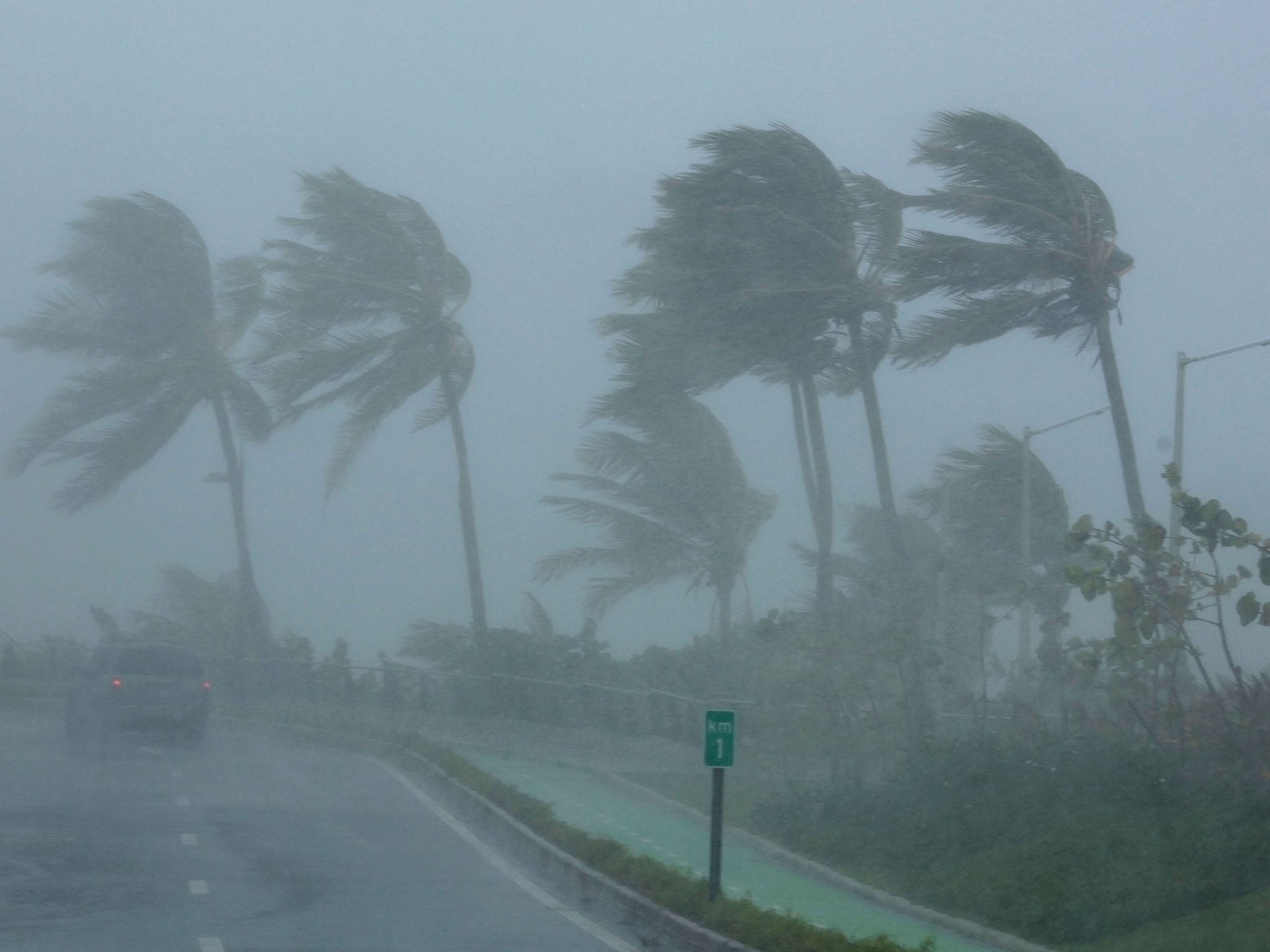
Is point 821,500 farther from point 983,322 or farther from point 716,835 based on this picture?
point 716,835

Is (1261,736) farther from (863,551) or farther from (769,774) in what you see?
(863,551)

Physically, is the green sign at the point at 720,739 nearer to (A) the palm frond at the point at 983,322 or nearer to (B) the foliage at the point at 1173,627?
(B) the foliage at the point at 1173,627

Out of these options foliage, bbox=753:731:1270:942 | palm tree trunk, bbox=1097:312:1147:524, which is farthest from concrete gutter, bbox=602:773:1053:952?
palm tree trunk, bbox=1097:312:1147:524

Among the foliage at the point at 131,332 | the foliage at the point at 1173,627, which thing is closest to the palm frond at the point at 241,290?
the foliage at the point at 131,332

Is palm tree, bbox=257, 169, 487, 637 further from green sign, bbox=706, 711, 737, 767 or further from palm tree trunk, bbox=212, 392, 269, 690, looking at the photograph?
green sign, bbox=706, 711, 737, 767

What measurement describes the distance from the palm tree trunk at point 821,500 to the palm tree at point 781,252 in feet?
6.86

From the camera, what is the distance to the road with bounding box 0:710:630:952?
31.7 ft

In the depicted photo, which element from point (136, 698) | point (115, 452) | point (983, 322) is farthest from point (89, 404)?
point (983, 322)

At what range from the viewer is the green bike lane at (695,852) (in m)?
12.0

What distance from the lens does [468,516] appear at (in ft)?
110

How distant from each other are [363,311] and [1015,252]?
15.6 meters

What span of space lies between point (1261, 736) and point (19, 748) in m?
18.8

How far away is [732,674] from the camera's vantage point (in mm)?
28984

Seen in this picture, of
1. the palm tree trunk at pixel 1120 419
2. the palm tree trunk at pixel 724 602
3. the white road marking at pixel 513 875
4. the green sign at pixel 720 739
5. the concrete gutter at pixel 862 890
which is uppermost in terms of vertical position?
the palm tree trunk at pixel 1120 419
